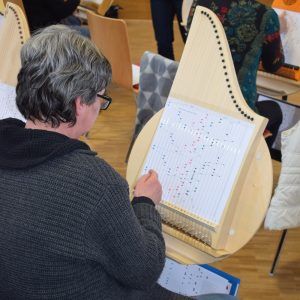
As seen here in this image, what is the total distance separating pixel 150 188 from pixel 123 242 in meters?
0.27

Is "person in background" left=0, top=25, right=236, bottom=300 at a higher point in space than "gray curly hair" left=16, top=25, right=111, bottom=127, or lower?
lower

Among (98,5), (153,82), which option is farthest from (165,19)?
(153,82)

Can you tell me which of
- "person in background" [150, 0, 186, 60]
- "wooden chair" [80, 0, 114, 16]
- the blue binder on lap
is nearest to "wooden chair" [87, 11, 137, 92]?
"person in background" [150, 0, 186, 60]

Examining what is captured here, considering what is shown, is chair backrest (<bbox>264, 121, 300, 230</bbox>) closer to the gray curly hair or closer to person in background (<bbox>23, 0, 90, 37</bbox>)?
the gray curly hair

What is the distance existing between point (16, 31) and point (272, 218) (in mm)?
1067

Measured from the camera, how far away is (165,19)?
9.77 feet

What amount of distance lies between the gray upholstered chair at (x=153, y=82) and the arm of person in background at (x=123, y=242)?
41.0 inches

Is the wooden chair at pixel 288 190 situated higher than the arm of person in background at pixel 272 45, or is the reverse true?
the arm of person in background at pixel 272 45

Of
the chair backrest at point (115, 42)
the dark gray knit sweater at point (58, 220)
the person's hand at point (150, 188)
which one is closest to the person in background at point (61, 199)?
the dark gray knit sweater at point (58, 220)

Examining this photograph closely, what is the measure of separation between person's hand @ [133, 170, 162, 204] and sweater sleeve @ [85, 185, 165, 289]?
151 mm

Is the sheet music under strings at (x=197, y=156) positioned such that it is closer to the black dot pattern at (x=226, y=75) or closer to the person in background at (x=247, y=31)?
the black dot pattern at (x=226, y=75)

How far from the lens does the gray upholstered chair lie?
6.32 ft

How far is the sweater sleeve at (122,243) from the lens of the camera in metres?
0.85

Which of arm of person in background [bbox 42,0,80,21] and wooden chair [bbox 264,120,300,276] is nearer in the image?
wooden chair [bbox 264,120,300,276]
